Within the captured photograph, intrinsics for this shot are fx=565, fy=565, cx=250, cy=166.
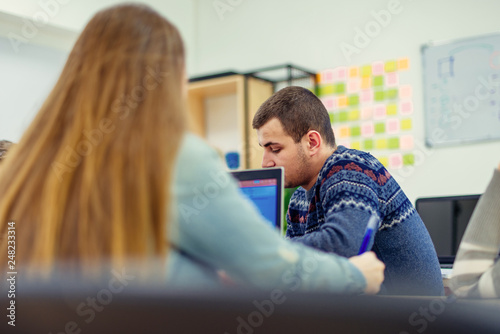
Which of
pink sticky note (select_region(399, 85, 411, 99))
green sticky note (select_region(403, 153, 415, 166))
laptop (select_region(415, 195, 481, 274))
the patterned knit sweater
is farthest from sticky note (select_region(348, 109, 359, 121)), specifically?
the patterned knit sweater

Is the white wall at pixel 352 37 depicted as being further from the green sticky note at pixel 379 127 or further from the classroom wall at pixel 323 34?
the green sticky note at pixel 379 127

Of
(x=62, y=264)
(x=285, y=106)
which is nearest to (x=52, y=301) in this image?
(x=62, y=264)

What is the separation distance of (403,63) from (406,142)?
1.79 feet

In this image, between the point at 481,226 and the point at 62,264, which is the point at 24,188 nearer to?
the point at 62,264

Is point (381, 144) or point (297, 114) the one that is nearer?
point (297, 114)

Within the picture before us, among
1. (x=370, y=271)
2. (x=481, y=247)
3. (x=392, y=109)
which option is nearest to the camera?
(x=481, y=247)

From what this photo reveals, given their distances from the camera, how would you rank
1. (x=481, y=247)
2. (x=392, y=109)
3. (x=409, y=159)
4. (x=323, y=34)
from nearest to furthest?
1. (x=481, y=247)
2. (x=409, y=159)
3. (x=392, y=109)
4. (x=323, y=34)

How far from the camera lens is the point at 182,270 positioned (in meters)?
0.67

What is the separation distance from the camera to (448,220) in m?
2.24

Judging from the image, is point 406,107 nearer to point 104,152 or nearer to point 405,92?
point 405,92

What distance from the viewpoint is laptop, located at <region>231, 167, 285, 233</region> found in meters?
1.44

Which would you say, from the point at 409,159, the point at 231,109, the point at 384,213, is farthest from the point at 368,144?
the point at 384,213

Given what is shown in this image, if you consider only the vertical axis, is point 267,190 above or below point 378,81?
below

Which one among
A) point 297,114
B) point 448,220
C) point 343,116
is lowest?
point 448,220
